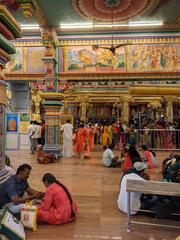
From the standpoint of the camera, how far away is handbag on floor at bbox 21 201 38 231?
3.12 meters

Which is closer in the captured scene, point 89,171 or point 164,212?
point 164,212

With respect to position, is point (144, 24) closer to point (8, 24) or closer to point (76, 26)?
point (76, 26)

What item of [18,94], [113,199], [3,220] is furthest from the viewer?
[18,94]

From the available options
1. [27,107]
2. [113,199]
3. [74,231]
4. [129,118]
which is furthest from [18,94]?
[74,231]

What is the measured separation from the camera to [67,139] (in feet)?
30.7

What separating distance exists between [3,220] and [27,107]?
12589 mm

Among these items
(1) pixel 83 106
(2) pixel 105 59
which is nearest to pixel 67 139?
(2) pixel 105 59

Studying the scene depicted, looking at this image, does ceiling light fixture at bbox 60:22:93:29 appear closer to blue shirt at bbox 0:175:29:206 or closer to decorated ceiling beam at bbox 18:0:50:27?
decorated ceiling beam at bbox 18:0:50:27

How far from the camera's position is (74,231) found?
3.11 metres

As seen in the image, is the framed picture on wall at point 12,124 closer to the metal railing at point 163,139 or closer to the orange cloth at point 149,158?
the metal railing at point 163,139

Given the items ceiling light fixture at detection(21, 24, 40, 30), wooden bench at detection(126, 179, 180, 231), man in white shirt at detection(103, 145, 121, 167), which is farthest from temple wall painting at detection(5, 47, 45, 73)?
wooden bench at detection(126, 179, 180, 231)

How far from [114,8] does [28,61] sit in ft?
13.9

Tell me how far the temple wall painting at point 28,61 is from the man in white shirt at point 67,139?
280 cm

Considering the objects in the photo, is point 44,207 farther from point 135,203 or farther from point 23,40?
point 23,40
